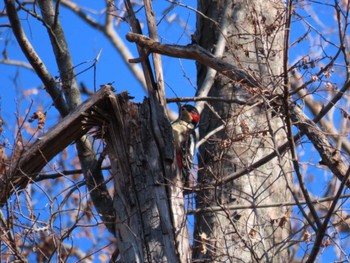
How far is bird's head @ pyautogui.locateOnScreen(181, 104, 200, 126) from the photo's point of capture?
5508 mm

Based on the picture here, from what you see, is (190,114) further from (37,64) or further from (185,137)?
(37,64)

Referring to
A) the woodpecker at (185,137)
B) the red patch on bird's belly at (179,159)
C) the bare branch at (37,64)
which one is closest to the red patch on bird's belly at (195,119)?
the woodpecker at (185,137)

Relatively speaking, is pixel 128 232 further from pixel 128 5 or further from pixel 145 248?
pixel 128 5

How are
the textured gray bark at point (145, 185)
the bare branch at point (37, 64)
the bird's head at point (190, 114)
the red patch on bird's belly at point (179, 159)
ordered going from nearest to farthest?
the textured gray bark at point (145, 185)
the red patch on bird's belly at point (179, 159)
the bare branch at point (37, 64)
the bird's head at point (190, 114)

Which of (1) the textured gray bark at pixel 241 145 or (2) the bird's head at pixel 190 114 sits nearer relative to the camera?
(1) the textured gray bark at pixel 241 145

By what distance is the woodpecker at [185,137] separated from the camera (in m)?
4.68

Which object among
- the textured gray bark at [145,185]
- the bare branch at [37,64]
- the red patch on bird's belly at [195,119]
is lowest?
the textured gray bark at [145,185]

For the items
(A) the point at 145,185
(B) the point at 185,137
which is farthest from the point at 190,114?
(A) the point at 145,185

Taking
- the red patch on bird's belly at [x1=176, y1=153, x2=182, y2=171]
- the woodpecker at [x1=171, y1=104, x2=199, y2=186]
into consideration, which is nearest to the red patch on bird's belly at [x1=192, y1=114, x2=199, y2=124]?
the woodpecker at [x1=171, y1=104, x2=199, y2=186]

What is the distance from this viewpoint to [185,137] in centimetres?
536

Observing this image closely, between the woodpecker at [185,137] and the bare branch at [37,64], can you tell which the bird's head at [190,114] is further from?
the bare branch at [37,64]

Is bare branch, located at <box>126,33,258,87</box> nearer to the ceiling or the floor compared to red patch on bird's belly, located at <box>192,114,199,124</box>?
nearer to the floor

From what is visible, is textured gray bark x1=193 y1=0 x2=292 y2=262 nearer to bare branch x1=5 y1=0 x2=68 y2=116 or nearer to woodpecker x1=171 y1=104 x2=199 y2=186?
woodpecker x1=171 y1=104 x2=199 y2=186

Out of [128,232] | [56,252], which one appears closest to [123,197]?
[128,232]
